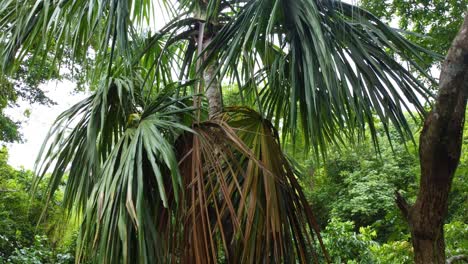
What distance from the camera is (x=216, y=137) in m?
2.07

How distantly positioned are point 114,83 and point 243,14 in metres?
0.75

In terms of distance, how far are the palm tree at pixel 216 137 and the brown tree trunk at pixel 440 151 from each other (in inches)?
5.8

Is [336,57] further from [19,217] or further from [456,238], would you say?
[19,217]

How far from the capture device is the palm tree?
1845mm

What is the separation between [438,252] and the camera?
1.98 meters

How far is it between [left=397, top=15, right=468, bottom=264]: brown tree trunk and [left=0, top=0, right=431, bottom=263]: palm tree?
148 mm

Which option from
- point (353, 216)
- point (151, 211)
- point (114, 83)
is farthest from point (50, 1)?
point (353, 216)

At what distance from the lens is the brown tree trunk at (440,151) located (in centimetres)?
187

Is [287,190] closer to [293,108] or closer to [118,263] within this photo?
[293,108]

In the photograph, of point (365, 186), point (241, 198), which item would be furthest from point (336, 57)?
point (365, 186)

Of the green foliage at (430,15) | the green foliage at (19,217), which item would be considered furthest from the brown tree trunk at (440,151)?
the green foliage at (19,217)

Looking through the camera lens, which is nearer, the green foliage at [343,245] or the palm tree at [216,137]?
the palm tree at [216,137]

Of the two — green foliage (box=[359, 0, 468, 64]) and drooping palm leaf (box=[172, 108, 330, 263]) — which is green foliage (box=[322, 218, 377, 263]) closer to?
green foliage (box=[359, 0, 468, 64])

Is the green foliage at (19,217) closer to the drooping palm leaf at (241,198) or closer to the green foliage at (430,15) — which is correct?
the drooping palm leaf at (241,198)
